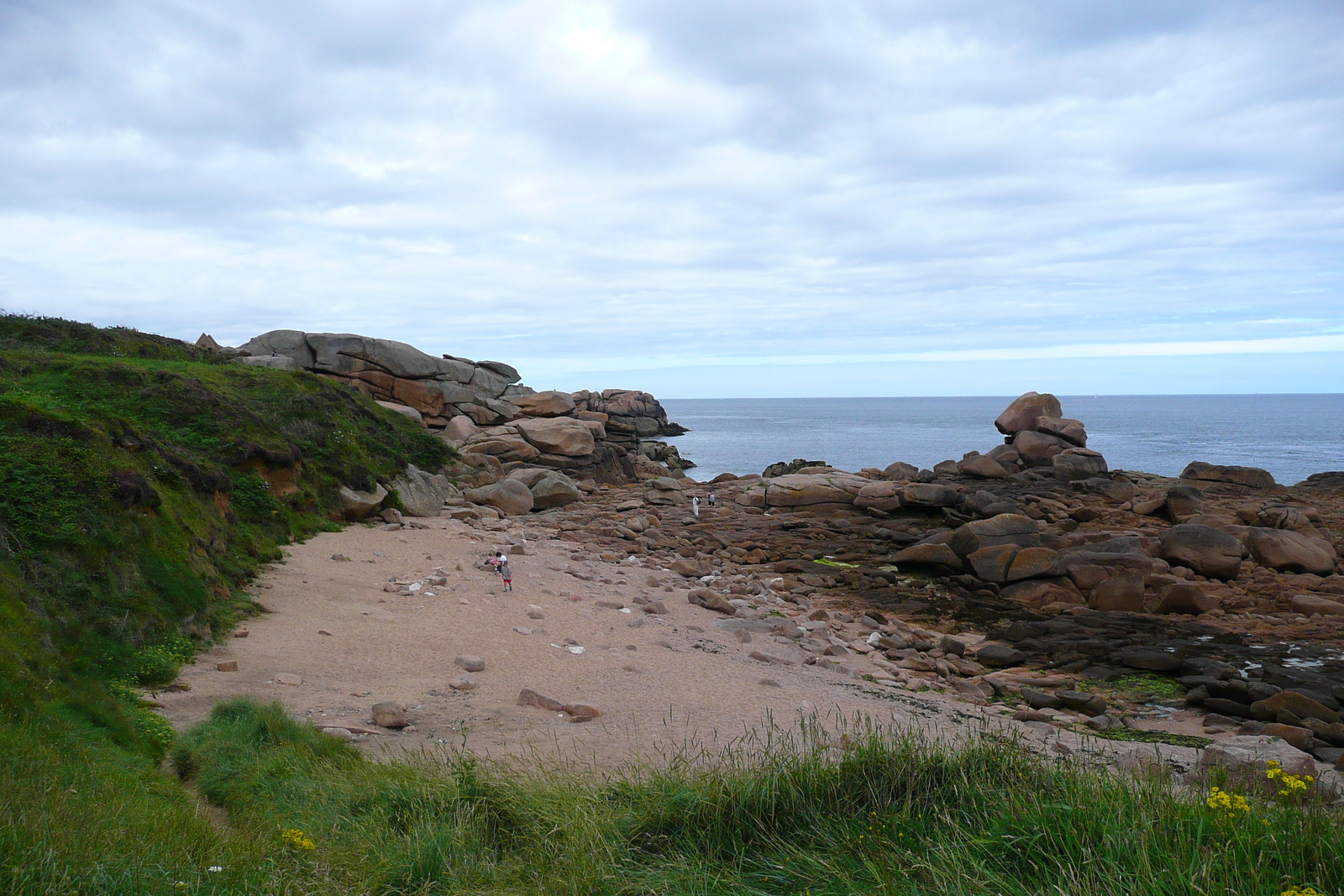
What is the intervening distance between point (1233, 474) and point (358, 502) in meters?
32.5

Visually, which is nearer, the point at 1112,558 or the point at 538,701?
the point at 538,701

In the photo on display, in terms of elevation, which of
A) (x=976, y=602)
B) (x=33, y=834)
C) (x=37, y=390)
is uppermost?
(x=37, y=390)

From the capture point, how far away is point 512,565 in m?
15.7

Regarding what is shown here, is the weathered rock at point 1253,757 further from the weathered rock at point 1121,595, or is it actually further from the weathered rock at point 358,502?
the weathered rock at point 358,502

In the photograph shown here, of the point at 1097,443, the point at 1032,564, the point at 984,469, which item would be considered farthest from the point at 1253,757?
the point at 1097,443

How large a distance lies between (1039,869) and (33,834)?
475cm

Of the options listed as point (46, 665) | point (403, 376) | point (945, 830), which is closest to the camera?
point (945, 830)

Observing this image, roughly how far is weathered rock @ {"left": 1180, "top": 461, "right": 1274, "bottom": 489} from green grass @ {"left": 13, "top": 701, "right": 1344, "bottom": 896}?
31661mm

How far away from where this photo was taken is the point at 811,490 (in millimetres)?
28594

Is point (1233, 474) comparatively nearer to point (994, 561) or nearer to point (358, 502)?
point (994, 561)

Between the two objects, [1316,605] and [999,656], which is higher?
[1316,605]

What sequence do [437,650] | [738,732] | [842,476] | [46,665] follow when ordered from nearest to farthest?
[46,665] → [738,732] → [437,650] → [842,476]

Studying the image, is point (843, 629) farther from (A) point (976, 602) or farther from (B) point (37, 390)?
Answer: (B) point (37, 390)

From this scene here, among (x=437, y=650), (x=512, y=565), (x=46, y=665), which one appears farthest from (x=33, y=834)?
(x=512, y=565)
